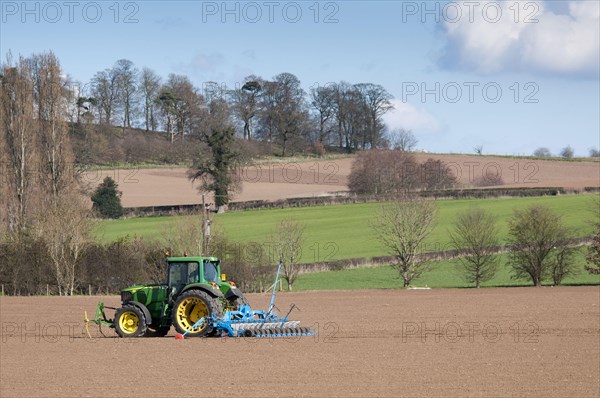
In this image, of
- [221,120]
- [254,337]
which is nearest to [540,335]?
[254,337]

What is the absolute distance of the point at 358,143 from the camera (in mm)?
104688

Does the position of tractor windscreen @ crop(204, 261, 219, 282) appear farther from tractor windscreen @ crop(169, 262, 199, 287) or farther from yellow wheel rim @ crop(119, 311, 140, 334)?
yellow wheel rim @ crop(119, 311, 140, 334)

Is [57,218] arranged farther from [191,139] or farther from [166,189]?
[191,139]

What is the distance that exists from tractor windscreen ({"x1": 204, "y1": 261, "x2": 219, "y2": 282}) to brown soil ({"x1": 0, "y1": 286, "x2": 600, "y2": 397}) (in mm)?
1858

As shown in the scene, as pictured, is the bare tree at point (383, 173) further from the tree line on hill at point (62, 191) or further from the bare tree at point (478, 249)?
the bare tree at point (478, 249)

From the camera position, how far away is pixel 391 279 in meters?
51.2

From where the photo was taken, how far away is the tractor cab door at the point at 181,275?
2359 cm

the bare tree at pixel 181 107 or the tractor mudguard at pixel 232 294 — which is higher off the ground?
the bare tree at pixel 181 107

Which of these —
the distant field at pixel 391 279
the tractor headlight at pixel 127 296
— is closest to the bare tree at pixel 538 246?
the distant field at pixel 391 279

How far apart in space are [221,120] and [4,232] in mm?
45067

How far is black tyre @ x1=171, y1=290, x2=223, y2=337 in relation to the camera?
894 inches

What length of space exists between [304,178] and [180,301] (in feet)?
215

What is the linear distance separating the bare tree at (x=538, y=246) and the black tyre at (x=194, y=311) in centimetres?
2847

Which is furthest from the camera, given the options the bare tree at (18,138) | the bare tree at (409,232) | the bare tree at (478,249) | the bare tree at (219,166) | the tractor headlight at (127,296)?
the bare tree at (219,166)
